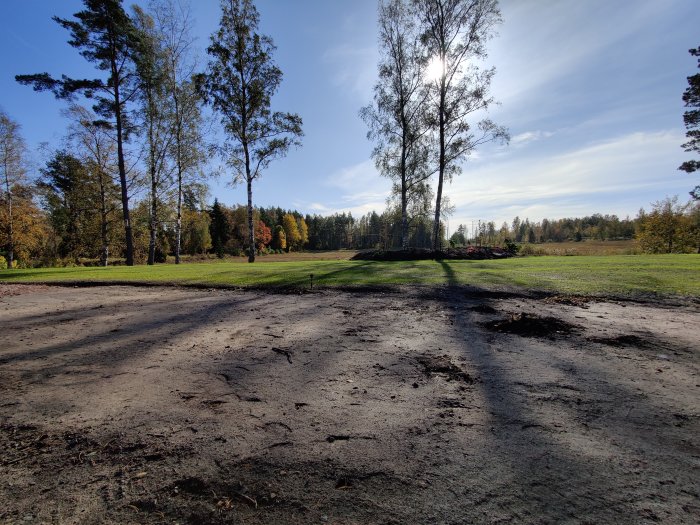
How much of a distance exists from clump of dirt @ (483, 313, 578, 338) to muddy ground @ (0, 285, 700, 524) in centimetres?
5

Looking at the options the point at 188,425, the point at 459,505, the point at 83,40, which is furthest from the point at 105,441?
the point at 83,40

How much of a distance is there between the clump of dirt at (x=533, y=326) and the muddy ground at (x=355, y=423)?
0.15ft

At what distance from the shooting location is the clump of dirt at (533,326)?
16.8 ft

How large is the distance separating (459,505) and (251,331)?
169 inches

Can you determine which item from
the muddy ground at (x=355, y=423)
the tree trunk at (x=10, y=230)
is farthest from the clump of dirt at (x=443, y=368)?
the tree trunk at (x=10, y=230)

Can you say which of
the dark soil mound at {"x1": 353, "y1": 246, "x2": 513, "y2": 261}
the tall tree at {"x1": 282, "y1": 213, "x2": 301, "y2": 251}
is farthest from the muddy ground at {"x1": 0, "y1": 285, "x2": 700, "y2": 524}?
the tall tree at {"x1": 282, "y1": 213, "x2": 301, "y2": 251}

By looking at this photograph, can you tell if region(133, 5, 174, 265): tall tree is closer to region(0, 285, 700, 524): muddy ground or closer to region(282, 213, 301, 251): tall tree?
region(0, 285, 700, 524): muddy ground

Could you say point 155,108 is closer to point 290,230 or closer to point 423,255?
point 423,255

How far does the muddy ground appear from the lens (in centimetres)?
188

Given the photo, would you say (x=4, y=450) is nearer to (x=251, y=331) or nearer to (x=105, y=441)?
(x=105, y=441)

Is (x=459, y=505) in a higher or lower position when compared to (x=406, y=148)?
lower

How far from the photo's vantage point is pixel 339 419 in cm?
279

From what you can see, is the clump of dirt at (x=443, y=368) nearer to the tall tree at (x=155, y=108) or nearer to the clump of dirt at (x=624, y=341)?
the clump of dirt at (x=624, y=341)

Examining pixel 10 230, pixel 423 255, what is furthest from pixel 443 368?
pixel 10 230
